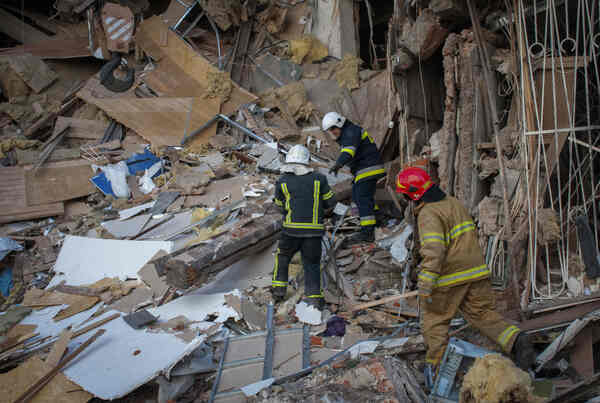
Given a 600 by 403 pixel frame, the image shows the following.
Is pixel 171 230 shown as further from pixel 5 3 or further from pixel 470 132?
pixel 5 3

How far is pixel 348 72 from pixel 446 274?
6601 mm

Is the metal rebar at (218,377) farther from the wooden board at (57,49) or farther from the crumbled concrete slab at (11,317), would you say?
the wooden board at (57,49)

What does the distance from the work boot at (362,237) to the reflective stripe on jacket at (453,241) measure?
92.7 inches

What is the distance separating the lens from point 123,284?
4.99m

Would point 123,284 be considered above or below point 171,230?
below

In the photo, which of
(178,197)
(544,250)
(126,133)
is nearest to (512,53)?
(544,250)

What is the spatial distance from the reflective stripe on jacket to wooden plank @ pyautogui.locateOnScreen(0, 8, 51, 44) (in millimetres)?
10206

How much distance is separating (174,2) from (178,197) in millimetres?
5360

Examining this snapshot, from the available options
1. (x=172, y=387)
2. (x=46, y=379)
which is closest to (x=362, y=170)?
(x=172, y=387)

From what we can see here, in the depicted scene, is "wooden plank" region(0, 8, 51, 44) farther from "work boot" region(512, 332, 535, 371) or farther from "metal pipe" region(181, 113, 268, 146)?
"work boot" region(512, 332, 535, 371)

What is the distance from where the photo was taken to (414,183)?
10.6ft

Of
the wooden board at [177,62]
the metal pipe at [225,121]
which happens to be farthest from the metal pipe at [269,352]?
the wooden board at [177,62]

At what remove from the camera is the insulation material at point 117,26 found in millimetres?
9328

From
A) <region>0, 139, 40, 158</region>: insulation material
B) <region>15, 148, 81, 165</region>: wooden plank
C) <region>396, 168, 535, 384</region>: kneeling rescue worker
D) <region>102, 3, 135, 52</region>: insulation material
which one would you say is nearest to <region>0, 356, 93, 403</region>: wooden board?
<region>396, 168, 535, 384</region>: kneeling rescue worker
